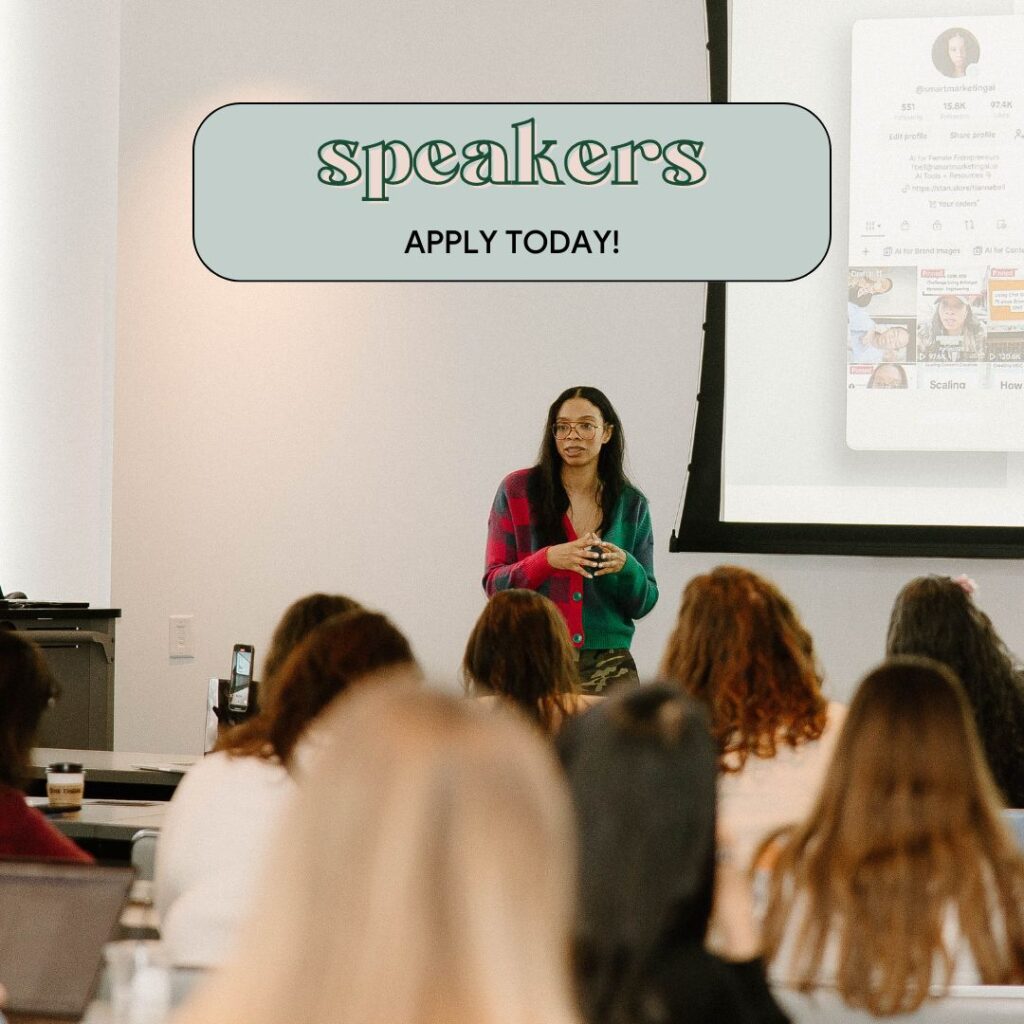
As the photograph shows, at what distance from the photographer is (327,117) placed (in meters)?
5.29

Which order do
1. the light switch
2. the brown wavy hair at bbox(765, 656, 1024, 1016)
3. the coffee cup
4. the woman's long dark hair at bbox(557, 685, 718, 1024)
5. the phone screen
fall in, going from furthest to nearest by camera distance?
the light switch
the phone screen
the coffee cup
the brown wavy hair at bbox(765, 656, 1024, 1016)
the woman's long dark hair at bbox(557, 685, 718, 1024)

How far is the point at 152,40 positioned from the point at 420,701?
5182 mm

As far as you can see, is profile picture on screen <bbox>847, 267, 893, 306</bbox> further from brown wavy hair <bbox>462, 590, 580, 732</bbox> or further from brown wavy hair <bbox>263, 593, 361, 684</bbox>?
brown wavy hair <bbox>263, 593, 361, 684</bbox>

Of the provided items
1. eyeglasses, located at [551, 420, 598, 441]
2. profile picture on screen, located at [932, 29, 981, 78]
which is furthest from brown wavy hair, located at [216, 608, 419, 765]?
profile picture on screen, located at [932, 29, 981, 78]

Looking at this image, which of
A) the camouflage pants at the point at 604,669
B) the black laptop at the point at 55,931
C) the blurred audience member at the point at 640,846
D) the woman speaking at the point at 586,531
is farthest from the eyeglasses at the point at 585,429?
the blurred audience member at the point at 640,846

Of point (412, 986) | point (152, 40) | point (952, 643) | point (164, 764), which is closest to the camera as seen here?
point (412, 986)

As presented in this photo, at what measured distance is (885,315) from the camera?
502cm

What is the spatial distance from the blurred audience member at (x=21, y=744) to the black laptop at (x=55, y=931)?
2.13 feet

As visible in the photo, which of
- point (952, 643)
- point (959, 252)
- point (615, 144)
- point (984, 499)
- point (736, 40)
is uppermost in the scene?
point (736, 40)

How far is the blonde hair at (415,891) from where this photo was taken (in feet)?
2.25

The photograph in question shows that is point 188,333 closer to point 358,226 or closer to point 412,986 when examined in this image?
point 358,226

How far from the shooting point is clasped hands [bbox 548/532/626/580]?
13.6 feet

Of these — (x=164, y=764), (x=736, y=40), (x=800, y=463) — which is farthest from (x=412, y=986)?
(x=736, y=40)

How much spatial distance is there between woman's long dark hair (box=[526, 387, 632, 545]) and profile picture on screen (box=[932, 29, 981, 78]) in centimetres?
172
